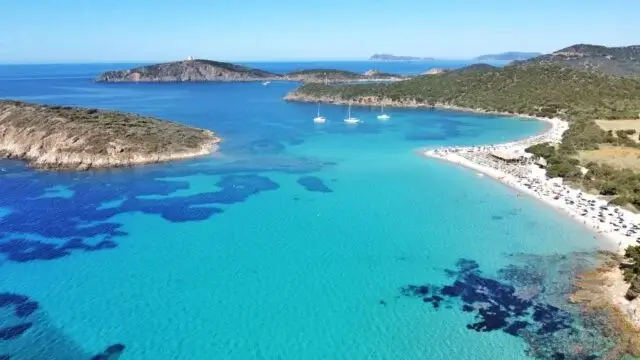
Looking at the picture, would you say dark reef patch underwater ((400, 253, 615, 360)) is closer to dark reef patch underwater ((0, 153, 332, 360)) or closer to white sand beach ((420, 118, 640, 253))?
white sand beach ((420, 118, 640, 253))

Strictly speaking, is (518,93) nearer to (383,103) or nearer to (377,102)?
(383,103)

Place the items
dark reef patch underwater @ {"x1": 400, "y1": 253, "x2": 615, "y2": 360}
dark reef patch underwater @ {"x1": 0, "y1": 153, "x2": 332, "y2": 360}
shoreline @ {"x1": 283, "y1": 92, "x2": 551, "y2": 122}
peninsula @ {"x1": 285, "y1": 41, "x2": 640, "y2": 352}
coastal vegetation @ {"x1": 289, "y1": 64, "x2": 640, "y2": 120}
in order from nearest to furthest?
dark reef patch underwater @ {"x1": 400, "y1": 253, "x2": 615, "y2": 360} → dark reef patch underwater @ {"x1": 0, "y1": 153, "x2": 332, "y2": 360} → peninsula @ {"x1": 285, "y1": 41, "x2": 640, "y2": 352} → coastal vegetation @ {"x1": 289, "y1": 64, "x2": 640, "y2": 120} → shoreline @ {"x1": 283, "y1": 92, "x2": 551, "y2": 122}

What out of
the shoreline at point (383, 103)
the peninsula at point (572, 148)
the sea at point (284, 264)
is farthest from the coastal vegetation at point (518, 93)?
the sea at point (284, 264)

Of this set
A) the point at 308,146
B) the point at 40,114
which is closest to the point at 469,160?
the point at 308,146

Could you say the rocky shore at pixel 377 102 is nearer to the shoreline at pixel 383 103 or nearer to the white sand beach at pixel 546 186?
the shoreline at pixel 383 103

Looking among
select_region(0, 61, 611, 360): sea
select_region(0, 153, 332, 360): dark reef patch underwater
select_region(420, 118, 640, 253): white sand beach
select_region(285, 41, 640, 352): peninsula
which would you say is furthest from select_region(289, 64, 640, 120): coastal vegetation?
select_region(0, 153, 332, 360): dark reef patch underwater

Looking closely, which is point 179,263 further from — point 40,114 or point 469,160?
point 40,114

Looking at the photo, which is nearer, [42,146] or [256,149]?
[42,146]
